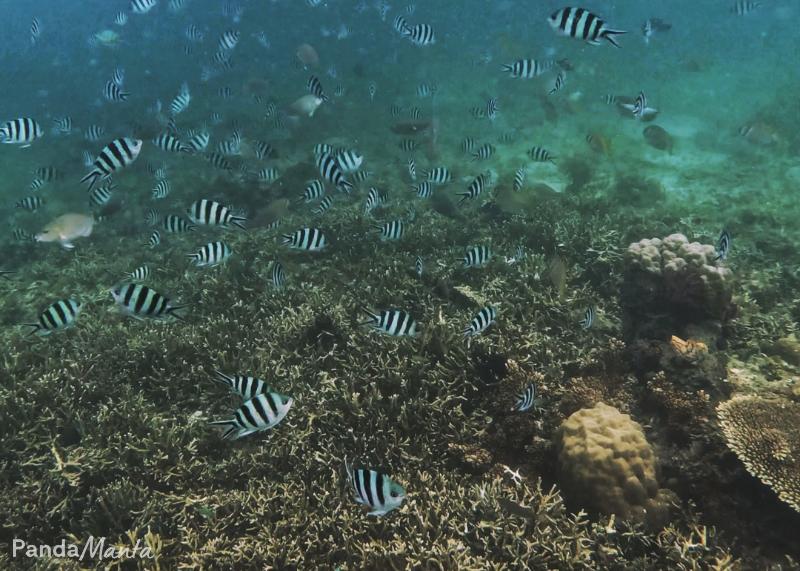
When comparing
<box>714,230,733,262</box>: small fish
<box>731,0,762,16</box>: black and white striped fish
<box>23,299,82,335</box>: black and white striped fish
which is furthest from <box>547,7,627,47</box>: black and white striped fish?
<box>731,0,762,16</box>: black and white striped fish

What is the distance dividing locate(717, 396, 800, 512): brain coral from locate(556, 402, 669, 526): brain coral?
2.38ft

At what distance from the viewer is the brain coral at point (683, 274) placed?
20.4 feet

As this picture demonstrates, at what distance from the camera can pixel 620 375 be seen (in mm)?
5590

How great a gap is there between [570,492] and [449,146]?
19.5m

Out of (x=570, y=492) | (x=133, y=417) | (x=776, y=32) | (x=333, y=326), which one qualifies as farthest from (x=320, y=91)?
(x=776, y=32)

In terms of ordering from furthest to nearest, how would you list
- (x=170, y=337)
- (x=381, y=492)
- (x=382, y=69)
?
(x=382, y=69) < (x=170, y=337) < (x=381, y=492)

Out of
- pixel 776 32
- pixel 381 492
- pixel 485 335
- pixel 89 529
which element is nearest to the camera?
pixel 381 492

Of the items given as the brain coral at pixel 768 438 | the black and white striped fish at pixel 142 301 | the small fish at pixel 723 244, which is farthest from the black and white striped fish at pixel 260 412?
the small fish at pixel 723 244

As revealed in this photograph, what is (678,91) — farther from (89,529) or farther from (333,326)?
(89,529)

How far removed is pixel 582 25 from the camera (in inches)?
188

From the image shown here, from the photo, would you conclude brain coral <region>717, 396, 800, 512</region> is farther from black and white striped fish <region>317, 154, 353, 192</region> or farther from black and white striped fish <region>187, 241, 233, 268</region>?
black and white striped fish <region>187, 241, 233, 268</region>

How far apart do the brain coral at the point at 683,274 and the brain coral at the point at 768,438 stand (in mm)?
2196

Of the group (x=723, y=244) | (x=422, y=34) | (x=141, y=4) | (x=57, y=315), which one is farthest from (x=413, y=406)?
(x=141, y=4)

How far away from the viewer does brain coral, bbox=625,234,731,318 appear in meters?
6.20
